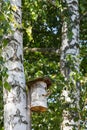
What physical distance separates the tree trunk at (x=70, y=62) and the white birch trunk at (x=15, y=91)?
4.74 ft

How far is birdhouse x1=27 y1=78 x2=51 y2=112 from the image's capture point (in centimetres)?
417

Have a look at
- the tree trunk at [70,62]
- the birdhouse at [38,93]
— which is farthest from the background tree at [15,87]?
the tree trunk at [70,62]

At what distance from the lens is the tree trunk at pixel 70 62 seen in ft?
18.0

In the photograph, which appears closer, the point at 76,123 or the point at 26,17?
the point at 76,123

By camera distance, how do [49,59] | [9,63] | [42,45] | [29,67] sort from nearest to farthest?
[9,63]
[29,67]
[49,59]
[42,45]

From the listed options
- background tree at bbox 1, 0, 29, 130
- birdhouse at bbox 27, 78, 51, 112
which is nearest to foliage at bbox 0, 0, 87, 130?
background tree at bbox 1, 0, 29, 130

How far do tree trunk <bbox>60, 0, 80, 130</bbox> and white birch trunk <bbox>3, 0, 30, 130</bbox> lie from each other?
1443mm

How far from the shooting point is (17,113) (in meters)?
3.97

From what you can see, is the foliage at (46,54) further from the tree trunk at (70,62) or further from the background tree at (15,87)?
the background tree at (15,87)

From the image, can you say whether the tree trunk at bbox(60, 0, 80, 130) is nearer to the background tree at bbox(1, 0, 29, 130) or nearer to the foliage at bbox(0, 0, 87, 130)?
the foliage at bbox(0, 0, 87, 130)

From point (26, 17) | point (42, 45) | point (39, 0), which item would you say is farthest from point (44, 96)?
point (42, 45)

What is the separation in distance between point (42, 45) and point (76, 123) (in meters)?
3.57

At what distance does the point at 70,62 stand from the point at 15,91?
1.95 meters

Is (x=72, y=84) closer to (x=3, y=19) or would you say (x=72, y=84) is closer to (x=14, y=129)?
(x=14, y=129)
